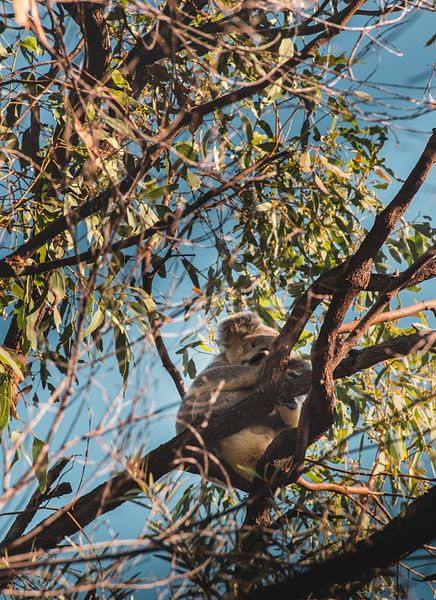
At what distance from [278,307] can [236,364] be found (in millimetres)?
351

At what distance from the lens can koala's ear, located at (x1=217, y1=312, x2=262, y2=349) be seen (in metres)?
3.75

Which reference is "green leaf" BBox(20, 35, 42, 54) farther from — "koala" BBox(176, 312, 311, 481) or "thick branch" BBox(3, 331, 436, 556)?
"thick branch" BBox(3, 331, 436, 556)

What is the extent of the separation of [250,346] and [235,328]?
6.3 inches

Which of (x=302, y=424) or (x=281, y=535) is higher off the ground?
(x=302, y=424)

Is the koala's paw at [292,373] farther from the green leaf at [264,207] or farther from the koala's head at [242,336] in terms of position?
the green leaf at [264,207]

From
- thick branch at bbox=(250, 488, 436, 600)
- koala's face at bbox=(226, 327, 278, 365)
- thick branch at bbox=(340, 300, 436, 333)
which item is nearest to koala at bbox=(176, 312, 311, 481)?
koala's face at bbox=(226, 327, 278, 365)

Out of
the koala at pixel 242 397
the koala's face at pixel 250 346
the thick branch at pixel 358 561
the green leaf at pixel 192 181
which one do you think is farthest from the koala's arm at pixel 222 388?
the thick branch at pixel 358 561

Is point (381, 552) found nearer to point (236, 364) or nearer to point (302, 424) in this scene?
point (302, 424)

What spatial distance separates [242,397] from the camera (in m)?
3.21

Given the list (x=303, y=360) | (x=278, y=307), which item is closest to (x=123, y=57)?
(x=278, y=307)

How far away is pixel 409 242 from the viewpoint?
12.0ft

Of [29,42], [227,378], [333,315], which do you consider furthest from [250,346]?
[29,42]

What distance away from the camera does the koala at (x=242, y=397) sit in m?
3.11

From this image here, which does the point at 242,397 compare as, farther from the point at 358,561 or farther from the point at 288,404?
the point at 358,561
